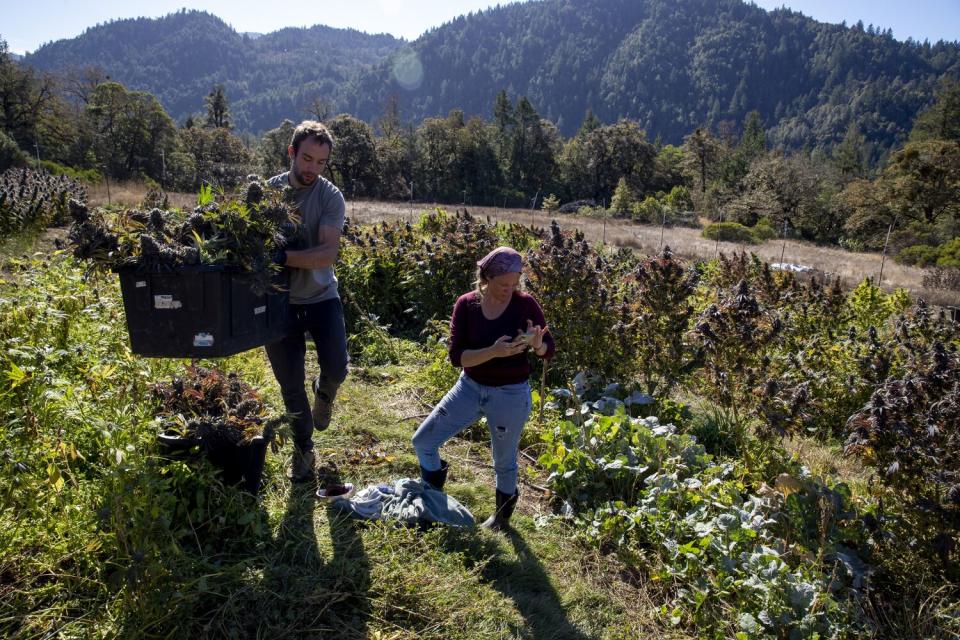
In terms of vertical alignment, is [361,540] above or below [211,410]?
below

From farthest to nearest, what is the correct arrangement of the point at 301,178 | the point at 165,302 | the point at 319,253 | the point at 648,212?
1. the point at 648,212
2. the point at 301,178
3. the point at 319,253
4. the point at 165,302

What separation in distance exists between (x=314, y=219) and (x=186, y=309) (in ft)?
3.09

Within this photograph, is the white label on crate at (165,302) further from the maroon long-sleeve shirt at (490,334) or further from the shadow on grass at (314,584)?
the maroon long-sleeve shirt at (490,334)

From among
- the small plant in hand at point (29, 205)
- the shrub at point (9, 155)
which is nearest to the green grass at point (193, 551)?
the small plant in hand at point (29, 205)

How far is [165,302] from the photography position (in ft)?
7.39

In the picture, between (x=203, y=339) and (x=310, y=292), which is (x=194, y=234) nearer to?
(x=203, y=339)

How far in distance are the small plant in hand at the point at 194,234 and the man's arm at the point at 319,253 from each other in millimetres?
157

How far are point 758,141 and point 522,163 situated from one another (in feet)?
101

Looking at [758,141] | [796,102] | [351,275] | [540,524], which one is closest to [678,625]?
[540,524]

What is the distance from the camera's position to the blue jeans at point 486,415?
119 inches

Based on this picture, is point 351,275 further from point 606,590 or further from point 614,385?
point 606,590

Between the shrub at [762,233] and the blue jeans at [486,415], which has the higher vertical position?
the blue jeans at [486,415]

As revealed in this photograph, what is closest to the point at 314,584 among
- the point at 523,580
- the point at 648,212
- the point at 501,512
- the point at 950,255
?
the point at 523,580

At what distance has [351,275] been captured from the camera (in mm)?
7523
